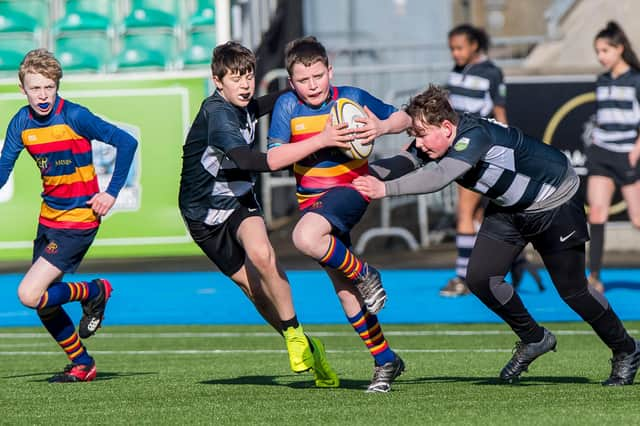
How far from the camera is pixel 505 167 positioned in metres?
6.57

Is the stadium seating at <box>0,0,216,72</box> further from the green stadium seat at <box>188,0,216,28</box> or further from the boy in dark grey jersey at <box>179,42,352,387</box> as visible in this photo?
the boy in dark grey jersey at <box>179,42,352,387</box>

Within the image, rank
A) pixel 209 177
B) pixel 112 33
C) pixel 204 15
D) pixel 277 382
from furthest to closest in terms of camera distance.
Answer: pixel 112 33, pixel 204 15, pixel 277 382, pixel 209 177

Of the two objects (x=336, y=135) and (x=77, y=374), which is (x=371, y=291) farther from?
(x=77, y=374)

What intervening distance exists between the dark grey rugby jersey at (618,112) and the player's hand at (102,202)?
5558mm

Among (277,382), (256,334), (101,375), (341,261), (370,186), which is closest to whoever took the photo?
(370,186)

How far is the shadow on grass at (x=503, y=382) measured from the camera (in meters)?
7.00

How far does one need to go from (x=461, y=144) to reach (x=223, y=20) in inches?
334

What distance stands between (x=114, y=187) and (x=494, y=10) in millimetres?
19805

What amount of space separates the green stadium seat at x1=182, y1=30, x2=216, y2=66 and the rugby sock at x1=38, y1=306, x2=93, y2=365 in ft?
26.1

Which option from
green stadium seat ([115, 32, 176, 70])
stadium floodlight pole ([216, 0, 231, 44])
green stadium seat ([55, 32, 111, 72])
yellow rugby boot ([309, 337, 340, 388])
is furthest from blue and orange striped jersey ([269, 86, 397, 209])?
green stadium seat ([55, 32, 111, 72])

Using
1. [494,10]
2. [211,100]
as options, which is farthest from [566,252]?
[494,10]

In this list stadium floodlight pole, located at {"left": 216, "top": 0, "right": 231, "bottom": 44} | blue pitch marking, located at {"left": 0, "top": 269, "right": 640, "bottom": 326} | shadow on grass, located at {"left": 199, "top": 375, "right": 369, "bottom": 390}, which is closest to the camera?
shadow on grass, located at {"left": 199, "top": 375, "right": 369, "bottom": 390}

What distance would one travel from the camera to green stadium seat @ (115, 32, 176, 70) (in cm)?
1588

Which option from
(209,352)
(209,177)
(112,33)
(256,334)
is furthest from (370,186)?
(112,33)
